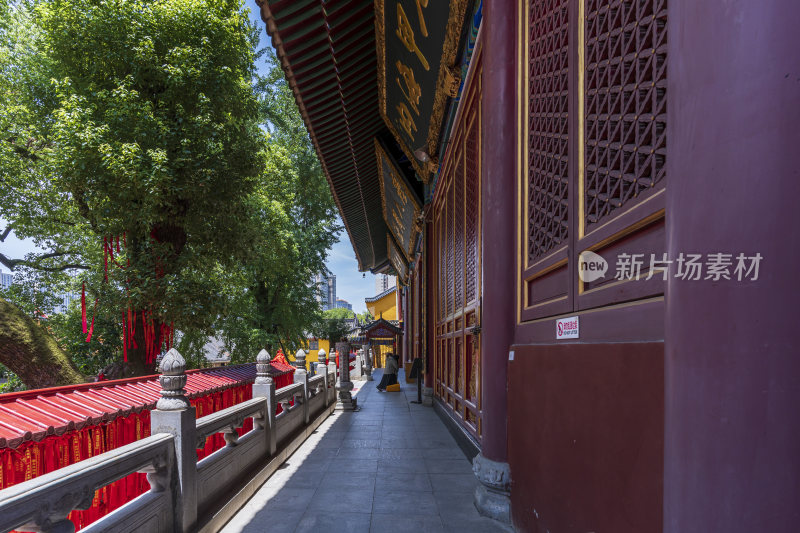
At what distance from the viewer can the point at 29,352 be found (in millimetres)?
7070

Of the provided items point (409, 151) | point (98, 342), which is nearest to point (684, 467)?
point (409, 151)

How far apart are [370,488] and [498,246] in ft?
8.49

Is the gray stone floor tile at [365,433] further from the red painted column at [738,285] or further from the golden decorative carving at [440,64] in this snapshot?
the red painted column at [738,285]

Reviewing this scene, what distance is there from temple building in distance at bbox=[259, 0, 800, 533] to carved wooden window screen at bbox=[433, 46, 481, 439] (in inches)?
4.3

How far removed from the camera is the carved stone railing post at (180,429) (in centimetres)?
281

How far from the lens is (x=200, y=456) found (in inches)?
174

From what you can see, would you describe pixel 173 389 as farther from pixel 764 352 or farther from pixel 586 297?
pixel 764 352

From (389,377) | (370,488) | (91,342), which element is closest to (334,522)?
(370,488)

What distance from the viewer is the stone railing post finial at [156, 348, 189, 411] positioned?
2885 mm

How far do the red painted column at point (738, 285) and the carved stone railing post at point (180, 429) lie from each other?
2.74 m

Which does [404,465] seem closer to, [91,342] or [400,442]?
[400,442]

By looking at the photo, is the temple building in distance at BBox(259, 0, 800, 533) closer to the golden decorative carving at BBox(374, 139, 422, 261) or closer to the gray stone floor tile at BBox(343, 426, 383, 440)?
the gray stone floor tile at BBox(343, 426, 383, 440)

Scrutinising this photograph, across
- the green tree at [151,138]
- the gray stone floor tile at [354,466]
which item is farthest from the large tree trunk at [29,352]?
the gray stone floor tile at [354,466]

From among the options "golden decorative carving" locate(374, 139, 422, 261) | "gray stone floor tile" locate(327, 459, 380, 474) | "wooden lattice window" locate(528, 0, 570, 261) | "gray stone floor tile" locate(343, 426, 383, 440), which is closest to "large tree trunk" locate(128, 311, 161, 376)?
"gray stone floor tile" locate(343, 426, 383, 440)
